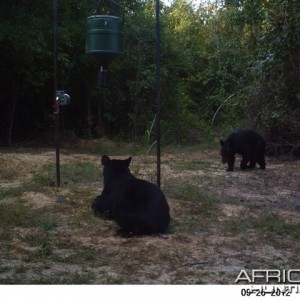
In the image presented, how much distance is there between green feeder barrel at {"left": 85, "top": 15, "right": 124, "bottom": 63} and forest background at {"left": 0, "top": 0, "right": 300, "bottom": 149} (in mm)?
3952

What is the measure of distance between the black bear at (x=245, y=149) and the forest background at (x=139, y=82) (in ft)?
5.07

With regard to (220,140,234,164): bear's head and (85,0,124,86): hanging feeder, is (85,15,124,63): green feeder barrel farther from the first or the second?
(220,140,234,164): bear's head

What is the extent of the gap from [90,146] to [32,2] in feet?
16.6

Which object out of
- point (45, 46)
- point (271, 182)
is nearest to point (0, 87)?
point (45, 46)

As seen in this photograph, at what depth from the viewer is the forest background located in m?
16.3

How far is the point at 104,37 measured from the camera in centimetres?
848

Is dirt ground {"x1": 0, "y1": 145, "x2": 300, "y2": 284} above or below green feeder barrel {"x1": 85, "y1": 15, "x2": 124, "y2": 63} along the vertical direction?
below

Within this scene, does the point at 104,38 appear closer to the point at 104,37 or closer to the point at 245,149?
the point at 104,37

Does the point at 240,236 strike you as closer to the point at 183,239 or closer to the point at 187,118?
the point at 183,239

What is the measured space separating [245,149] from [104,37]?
21.8ft

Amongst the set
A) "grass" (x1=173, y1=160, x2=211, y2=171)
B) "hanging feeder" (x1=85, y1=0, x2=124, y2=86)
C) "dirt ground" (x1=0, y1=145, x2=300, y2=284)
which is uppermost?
"hanging feeder" (x1=85, y1=0, x2=124, y2=86)

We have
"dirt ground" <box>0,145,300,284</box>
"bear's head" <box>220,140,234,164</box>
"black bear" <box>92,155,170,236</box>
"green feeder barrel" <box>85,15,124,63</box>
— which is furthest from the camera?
"bear's head" <box>220,140,234,164</box>
